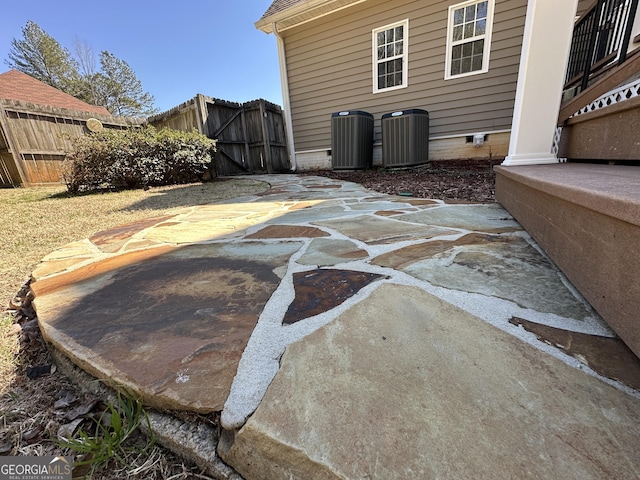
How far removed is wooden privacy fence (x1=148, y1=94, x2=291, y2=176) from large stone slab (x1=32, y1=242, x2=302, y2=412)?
589 cm

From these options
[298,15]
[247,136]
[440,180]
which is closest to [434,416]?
[440,180]

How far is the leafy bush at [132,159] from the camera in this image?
4473 mm

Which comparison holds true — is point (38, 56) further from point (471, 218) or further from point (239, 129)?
point (471, 218)

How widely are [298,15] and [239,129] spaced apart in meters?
2.77

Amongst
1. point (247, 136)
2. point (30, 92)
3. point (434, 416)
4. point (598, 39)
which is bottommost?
point (434, 416)

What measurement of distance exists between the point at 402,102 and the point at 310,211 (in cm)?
446

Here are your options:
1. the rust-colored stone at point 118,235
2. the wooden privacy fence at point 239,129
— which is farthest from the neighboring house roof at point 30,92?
the rust-colored stone at point 118,235

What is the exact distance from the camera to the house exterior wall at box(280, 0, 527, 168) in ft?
15.9

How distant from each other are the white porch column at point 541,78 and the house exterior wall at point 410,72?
3.63 meters

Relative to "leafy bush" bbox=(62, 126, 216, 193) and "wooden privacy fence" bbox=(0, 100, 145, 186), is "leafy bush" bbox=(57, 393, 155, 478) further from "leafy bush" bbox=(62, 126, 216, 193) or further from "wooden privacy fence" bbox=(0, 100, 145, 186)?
"wooden privacy fence" bbox=(0, 100, 145, 186)

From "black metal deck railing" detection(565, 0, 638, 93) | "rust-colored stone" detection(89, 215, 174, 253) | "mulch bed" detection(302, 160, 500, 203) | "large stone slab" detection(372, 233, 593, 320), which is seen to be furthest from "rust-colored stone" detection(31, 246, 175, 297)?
"black metal deck railing" detection(565, 0, 638, 93)

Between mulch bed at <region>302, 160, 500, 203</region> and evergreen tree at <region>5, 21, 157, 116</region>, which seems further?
evergreen tree at <region>5, 21, 157, 116</region>

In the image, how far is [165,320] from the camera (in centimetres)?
85

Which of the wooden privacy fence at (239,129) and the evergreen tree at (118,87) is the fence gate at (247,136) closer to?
the wooden privacy fence at (239,129)
